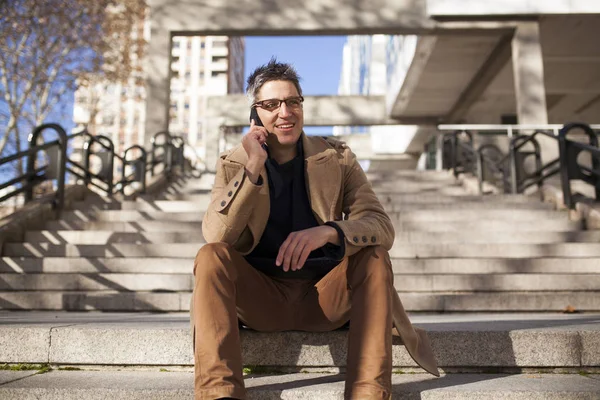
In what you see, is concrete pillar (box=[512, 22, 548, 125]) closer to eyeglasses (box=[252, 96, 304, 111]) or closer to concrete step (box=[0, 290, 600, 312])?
concrete step (box=[0, 290, 600, 312])

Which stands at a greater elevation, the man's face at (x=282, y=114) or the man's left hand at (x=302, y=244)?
the man's face at (x=282, y=114)

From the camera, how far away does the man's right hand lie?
2186 millimetres

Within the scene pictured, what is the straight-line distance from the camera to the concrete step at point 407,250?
4.83 meters

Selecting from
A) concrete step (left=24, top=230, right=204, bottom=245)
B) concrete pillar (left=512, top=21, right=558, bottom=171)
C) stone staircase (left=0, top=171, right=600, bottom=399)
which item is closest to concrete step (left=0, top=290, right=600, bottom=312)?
stone staircase (left=0, top=171, right=600, bottom=399)

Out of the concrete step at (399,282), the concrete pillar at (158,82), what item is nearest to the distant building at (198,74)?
the concrete pillar at (158,82)

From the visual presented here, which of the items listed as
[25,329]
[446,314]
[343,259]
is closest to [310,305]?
[343,259]

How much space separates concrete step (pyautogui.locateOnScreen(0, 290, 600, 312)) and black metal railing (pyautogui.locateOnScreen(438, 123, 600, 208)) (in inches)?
85.0

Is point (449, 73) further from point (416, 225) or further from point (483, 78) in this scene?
point (416, 225)

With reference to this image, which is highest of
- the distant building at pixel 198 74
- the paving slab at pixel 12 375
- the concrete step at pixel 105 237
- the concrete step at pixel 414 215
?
the distant building at pixel 198 74

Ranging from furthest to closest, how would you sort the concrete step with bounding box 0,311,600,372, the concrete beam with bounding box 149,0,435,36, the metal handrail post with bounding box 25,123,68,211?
the concrete beam with bounding box 149,0,435,36, the metal handrail post with bounding box 25,123,68,211, the concrete step with bounding box 0,311,600,372

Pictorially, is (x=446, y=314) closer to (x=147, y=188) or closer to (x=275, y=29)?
(x=147, y=188)

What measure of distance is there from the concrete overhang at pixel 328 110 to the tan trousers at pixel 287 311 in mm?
18900

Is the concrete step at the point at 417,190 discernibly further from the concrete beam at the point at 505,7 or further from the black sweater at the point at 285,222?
the concrete beam at the point at 505,7

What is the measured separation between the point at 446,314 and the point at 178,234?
8.87 feet
